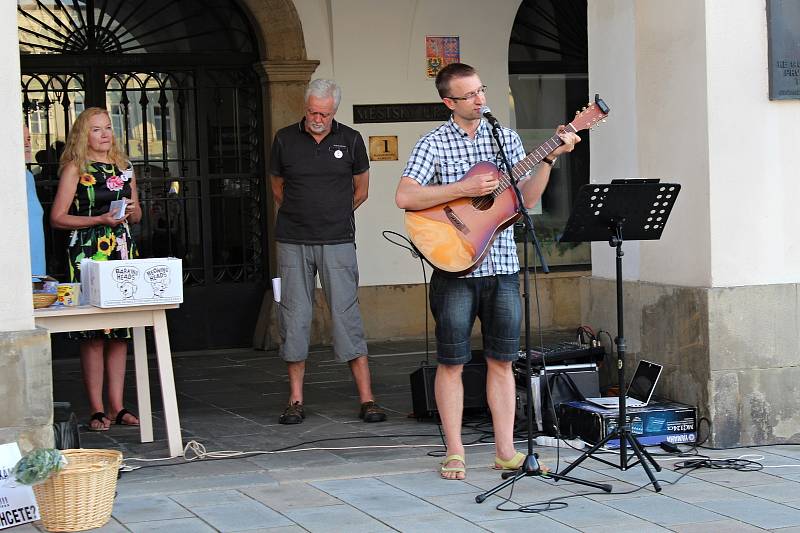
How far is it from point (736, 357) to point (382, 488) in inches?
80.1

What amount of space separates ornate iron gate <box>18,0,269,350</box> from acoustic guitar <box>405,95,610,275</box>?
5272 mm

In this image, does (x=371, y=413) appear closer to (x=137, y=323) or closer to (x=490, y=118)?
(x=137, y=323)

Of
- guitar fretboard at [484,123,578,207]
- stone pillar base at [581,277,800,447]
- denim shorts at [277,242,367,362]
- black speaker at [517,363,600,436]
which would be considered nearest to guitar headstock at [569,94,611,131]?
guitar fretboard at [484,123,578,207]

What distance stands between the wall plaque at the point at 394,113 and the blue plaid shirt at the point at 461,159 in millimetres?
4986

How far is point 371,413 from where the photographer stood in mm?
7453

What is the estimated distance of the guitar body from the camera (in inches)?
227

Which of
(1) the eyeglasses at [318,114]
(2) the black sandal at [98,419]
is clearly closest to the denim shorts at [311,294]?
(1) the eyeglasses at [318,114]

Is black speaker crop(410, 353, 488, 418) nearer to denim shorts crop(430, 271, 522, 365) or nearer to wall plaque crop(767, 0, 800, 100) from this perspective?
denim shorts crop(430, 271, 522, 365)

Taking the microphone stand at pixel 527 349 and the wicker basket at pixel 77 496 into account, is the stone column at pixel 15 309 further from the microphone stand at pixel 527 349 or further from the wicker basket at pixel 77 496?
the microphone stand at pixel 527 349

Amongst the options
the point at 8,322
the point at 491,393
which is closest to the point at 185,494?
the point at 8,322

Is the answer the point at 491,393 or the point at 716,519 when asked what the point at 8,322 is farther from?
the point at 716,519

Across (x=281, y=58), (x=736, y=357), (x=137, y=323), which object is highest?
(x=281, y=58)

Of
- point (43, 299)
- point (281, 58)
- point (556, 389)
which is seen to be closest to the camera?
point (43, 299)

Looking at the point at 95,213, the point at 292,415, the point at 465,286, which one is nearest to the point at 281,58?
the point at 95,213
